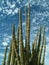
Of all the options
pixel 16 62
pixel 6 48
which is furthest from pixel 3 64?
Result: pixel 16 62

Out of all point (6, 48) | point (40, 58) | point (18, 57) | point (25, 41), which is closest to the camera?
point (18, 57)

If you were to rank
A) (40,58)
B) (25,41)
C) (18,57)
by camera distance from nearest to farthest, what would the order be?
(18,57)
(25,41)
(40,58)

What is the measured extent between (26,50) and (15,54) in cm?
31

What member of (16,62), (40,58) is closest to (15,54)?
(16,62)

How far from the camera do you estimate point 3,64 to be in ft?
18.3

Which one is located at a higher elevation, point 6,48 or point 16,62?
point 6,48

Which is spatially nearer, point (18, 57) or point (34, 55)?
point (18, 57)

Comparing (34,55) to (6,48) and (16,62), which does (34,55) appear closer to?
(16,62)

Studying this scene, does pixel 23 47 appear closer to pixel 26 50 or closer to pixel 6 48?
pixel 26 50

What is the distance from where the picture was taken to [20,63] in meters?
4.52

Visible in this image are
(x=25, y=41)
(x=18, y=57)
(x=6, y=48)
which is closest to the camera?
(x=18, y=57)

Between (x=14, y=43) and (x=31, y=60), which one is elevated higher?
(x=14, y=43)

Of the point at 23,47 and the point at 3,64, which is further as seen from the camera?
the point at 3,64

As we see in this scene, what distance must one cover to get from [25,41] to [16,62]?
616 millimetres
